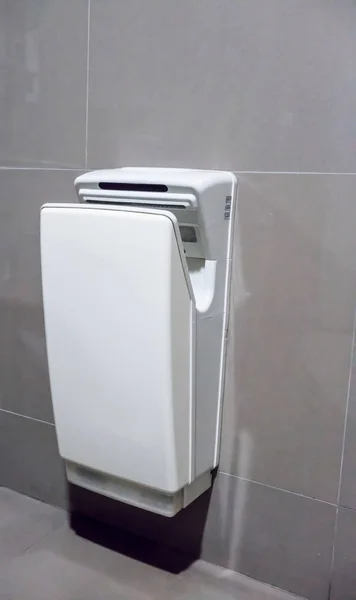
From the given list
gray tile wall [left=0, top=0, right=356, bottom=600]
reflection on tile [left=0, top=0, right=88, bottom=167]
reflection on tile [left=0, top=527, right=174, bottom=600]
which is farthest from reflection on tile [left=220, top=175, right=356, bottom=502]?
reflection on tile [left=0, top=0, right=88, bottom=167]

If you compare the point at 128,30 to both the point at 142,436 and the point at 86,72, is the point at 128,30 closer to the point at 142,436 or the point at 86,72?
the point at 86,72

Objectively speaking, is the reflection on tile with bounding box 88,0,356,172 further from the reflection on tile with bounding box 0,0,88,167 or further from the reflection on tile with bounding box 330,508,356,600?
the reflection on tile with bounding box 330,508,356,600

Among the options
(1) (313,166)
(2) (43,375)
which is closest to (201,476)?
(2) (43,375)

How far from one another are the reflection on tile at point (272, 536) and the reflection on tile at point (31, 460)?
0.40m

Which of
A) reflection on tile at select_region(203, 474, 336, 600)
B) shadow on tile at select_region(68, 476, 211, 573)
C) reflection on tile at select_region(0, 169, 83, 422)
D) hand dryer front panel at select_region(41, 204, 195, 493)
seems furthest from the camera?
reflection on tile at select_region(0, 169, 83, 422)

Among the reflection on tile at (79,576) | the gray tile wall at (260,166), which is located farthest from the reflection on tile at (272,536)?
the reflection on tile at (79,576)

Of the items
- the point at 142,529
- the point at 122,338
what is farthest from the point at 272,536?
the point at 122,338

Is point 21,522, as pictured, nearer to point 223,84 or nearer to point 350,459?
point 350,459

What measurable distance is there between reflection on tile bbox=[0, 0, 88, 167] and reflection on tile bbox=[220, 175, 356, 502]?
419 mm

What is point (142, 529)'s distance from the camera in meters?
1.25

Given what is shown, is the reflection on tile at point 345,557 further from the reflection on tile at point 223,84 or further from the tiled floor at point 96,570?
the reflection on tile at point 223,84

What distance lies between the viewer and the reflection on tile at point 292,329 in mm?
964

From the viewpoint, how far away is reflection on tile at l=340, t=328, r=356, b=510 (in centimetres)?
98

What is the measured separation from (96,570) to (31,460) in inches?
13.9
